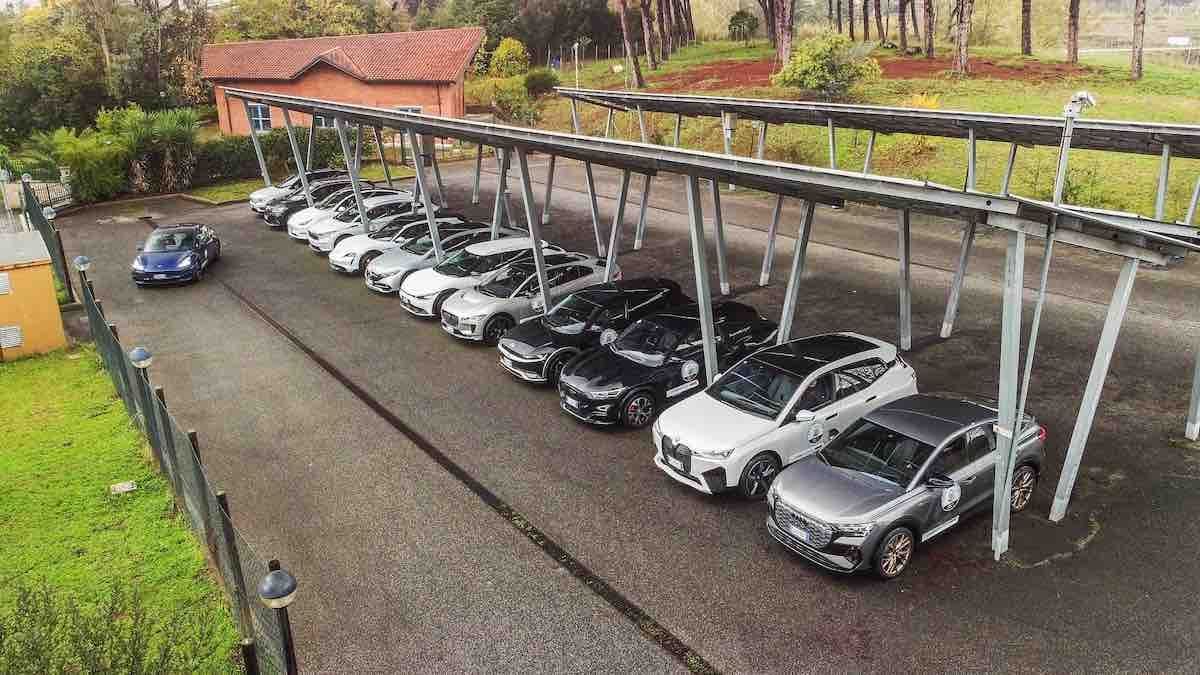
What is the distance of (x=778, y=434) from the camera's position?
32.4 feet

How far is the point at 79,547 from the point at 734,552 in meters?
7.09

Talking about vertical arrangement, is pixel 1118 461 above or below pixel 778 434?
below

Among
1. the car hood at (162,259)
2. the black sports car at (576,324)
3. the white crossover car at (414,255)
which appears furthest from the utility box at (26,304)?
the black sports car at (576,324)

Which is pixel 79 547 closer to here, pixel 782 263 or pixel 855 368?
pixel 855 368

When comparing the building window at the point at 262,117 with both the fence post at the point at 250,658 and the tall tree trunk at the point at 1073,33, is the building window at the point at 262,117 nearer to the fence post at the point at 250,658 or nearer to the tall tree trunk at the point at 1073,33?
the tall tree trunk at the point at 1073,33

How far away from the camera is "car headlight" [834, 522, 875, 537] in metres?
8.01

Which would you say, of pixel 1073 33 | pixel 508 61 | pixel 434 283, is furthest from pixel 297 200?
pixel 1073 33

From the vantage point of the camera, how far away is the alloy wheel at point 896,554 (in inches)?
323

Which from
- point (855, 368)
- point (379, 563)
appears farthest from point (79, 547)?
point (855, 368)

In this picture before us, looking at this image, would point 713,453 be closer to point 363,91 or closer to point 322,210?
point 322,210

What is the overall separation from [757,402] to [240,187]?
28501 mm

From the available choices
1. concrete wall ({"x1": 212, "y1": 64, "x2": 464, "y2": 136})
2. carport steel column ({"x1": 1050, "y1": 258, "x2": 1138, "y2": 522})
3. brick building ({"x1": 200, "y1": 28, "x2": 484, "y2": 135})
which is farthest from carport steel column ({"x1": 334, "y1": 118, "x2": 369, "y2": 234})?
concrete wall ({"x1": 212, "y1": 64, "x2": 464, "y2": 136})

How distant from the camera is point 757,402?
1029cm

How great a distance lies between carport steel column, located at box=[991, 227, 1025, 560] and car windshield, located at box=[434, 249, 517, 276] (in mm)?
10645
